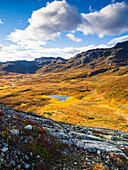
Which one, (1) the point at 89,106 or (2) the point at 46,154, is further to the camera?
(1) the point at 89,106

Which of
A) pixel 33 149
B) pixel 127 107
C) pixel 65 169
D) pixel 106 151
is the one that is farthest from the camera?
pixel 127 107

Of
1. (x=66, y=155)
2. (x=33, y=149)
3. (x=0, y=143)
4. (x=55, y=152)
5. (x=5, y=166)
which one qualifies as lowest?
(x=66, y=155)

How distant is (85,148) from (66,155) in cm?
265

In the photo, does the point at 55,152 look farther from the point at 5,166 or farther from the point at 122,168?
the point at 122,168

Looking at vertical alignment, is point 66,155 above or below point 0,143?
below

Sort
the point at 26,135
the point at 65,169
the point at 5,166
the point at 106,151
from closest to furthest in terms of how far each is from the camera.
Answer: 1. the point at 5,166
2. the point at 65,169
3. the point at 26,135
4. the point at 106,151

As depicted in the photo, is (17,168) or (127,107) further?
(127,107)

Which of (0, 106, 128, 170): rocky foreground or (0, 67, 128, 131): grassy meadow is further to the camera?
(0, 67, 128, 131): grassy meadow

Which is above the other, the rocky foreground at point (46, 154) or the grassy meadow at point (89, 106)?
the rocky foreground at point (46, 154)

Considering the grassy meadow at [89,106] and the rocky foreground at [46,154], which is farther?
the grassy meadow at [89,106]

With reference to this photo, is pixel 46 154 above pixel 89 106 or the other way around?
above

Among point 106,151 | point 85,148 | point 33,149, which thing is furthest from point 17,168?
point 106,151

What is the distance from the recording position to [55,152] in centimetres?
770

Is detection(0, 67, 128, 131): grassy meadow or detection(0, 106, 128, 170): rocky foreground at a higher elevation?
detection(0, 106, 128, 170): rocky foreground
